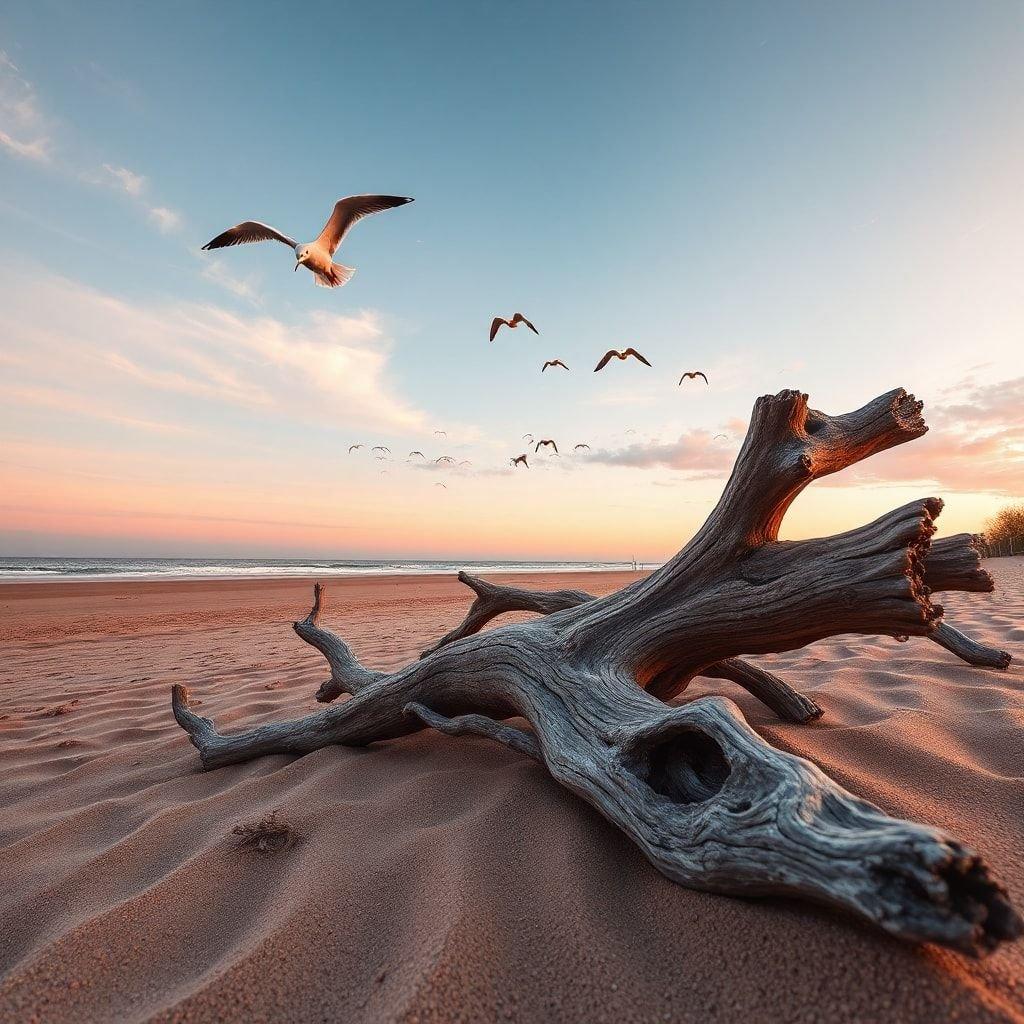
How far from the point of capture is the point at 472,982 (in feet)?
3.91

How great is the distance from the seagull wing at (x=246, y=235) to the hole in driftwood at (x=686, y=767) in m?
8.81

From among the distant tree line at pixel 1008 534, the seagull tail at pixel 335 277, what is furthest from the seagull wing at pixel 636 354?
the distant tree line at pixel 1008 534

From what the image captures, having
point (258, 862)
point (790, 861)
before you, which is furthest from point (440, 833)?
point (790, 861)

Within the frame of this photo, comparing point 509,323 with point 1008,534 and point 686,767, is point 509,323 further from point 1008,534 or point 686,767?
point 1008,534

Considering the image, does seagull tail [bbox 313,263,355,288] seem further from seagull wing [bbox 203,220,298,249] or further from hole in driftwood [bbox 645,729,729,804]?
hole in driftwood [bbox 645,729,729,804]

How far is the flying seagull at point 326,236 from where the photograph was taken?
7969mm

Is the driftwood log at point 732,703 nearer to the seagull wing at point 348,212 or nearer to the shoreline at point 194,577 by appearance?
the seagull wing at point 348,212

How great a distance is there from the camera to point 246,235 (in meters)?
8.16

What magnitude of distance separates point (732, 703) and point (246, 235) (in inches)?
365

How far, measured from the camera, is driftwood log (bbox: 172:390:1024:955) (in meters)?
0.97

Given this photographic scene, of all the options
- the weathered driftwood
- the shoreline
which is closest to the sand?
the weathered driftwood

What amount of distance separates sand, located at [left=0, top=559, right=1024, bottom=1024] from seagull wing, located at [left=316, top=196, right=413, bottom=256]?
25.2 ft

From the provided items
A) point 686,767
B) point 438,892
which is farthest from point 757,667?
point 438,892

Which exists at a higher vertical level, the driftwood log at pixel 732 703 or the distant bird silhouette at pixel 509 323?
the distant bird silhouette at pixel 509 323
